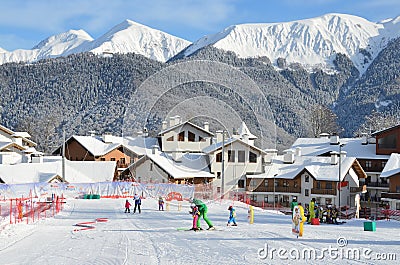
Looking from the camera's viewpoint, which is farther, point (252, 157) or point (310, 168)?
point (252, 157)

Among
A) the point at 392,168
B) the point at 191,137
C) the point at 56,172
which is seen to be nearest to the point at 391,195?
the point at 392,168

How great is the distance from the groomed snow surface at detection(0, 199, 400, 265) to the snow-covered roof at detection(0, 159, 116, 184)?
25270 millimetres

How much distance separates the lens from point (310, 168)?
174 feet

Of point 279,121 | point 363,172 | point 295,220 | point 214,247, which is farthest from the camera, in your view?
point 279,121

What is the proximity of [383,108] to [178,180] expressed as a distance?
16005 centimetres

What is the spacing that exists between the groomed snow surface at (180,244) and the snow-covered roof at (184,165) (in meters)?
25.2

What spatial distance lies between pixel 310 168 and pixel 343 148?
12.6 meters

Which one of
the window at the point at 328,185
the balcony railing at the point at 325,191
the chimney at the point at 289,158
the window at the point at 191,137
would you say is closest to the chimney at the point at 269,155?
the chimney at the point at 289,158

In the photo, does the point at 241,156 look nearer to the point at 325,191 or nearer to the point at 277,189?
the point at 277,189

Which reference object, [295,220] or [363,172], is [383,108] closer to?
[363,172]

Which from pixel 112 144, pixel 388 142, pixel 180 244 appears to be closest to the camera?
pixel 180 244

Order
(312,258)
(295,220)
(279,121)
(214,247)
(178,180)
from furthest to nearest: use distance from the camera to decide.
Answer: (279,121) → (178,180) → (295,220) → (214,247) → (312,258)

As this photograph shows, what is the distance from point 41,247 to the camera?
699 inches

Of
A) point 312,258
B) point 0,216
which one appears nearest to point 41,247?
point 312,258
